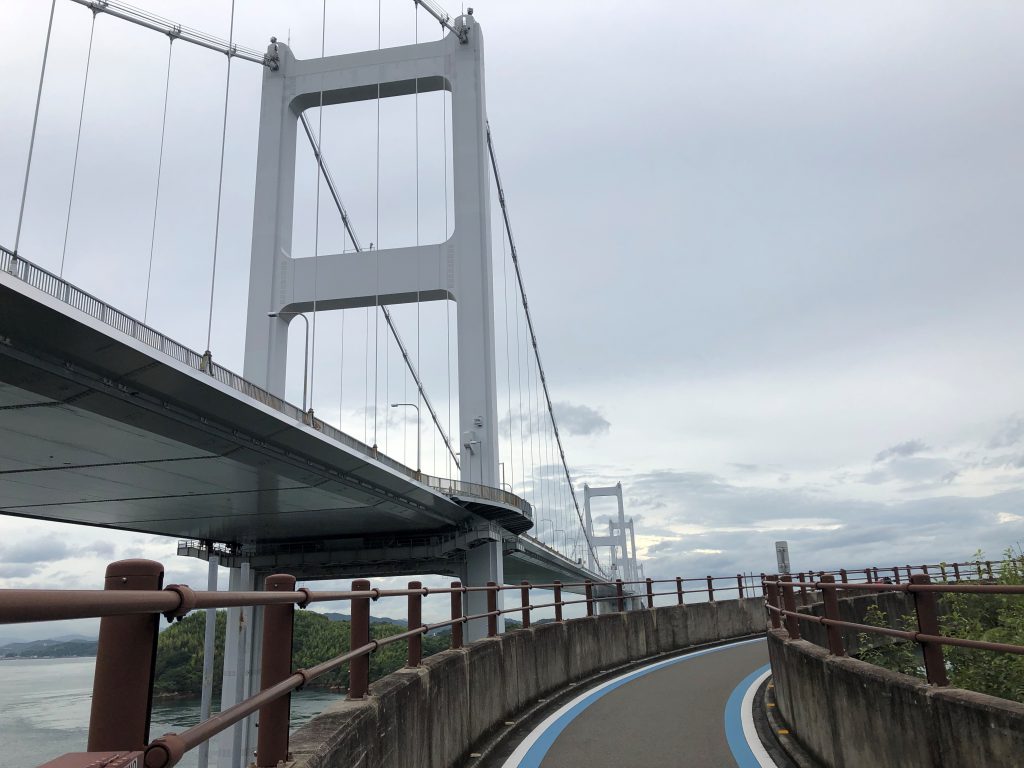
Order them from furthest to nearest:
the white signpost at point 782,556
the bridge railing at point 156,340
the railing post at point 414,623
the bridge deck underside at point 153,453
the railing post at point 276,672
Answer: the white signpost at point 782,556 < the bridge deck underside at point 153,453 < the bridge railing at point 156,340 < the railing post at point 414,623 < the railing post at point 276,672

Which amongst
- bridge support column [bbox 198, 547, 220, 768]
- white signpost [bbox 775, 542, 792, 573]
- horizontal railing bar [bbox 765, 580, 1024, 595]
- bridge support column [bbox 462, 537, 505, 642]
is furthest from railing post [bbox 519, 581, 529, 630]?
bridge support column [bbox 462, 537, 505, 642]

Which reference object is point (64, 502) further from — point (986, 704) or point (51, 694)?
point (51, 694)

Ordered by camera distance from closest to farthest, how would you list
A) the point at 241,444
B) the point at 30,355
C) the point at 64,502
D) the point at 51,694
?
the point at 30,355
the point at 241,444
the point at 64,502
the point at 51,694

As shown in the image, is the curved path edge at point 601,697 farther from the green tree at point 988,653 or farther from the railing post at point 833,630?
the green tree at point 988,653

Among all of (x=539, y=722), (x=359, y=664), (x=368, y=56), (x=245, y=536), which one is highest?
(x=368, y=56)

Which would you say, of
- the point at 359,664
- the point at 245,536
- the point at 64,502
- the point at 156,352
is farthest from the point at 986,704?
the point at 245,536

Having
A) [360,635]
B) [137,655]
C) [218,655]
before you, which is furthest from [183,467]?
[218,655]

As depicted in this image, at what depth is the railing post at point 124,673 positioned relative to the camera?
6.20 feet

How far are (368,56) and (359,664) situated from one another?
3971cm

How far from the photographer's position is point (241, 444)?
19.6 metres

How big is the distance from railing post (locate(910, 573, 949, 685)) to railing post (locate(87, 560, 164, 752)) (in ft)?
14.3

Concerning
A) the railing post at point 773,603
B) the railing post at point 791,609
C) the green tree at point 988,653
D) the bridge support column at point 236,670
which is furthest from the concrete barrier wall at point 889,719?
the bridge support column at point 236,670

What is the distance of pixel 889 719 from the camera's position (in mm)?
5000

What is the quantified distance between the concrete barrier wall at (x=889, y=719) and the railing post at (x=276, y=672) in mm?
3364
